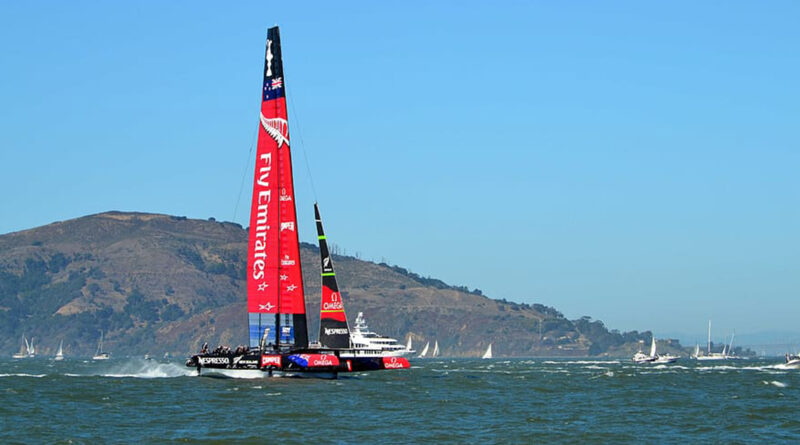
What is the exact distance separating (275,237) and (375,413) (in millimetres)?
19247

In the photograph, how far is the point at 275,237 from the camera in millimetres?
67562

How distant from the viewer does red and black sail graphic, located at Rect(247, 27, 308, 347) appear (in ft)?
220

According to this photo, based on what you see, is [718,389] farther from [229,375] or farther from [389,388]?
[229,375]

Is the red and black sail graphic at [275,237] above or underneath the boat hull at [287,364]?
above

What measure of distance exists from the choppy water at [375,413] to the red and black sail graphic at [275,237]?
3239mm

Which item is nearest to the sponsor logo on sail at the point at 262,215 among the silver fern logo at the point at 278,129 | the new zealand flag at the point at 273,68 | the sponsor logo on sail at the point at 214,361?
the silver fern logo at the point at 278,129

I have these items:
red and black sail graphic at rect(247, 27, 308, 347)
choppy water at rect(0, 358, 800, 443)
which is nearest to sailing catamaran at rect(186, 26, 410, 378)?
red and black sail graphic at rect(247, 27, 308, 347)

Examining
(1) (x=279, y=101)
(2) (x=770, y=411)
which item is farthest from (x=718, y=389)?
(1) (x=279, y=101)

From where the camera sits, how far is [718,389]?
77188 millimetres

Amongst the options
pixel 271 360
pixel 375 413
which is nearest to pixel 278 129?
pixel 271 360

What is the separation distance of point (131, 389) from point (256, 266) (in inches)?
387

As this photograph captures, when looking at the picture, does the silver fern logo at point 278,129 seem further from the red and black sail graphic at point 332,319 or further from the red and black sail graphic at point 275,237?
the red and black sail graphic at point 332,319

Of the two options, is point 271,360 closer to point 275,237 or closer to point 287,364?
point 287,364

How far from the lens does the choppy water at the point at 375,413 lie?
4272cm
